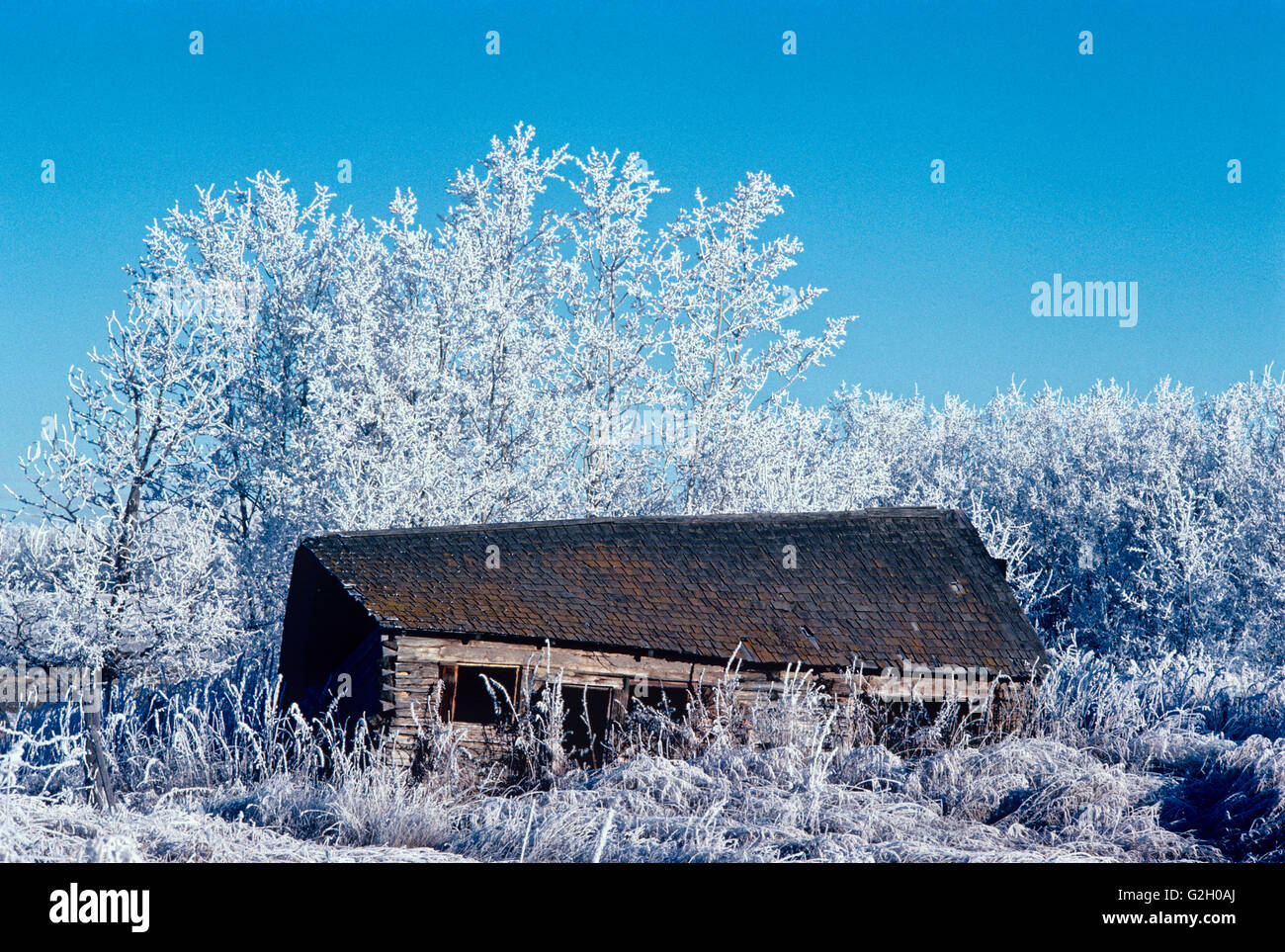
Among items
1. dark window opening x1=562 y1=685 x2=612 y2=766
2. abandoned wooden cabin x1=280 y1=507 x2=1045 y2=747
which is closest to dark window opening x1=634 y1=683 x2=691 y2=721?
abandoned wooden cabin x1=280 y1=507 x2=1045 y2=747

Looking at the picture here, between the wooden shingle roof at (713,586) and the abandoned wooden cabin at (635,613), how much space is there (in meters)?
0.03

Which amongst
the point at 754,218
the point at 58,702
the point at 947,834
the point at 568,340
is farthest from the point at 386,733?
the point at 754,218

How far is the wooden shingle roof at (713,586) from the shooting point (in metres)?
12.5

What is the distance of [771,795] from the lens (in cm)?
866

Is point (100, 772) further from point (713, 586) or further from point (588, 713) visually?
point (713, 586)

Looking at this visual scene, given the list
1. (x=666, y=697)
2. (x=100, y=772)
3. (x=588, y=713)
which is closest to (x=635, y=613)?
(x=666, y=697)

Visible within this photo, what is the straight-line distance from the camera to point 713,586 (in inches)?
551

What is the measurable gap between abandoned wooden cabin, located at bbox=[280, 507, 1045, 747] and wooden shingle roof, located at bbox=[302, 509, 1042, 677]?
0.09 feet

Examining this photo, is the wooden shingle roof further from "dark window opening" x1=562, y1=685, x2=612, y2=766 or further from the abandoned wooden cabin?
"dark window opening" x1=562, y1=685, x2=612, y2=766

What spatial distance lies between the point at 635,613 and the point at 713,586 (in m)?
1.42

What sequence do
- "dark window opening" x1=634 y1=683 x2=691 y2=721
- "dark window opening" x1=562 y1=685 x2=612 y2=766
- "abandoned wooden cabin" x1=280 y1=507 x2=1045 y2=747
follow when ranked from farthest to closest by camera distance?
"dark window opening" x1=634 y1=683 x2=691 y2=721 < "dark window opening" x1=562 y1=685 x2=612 y2=766 < "abandoned wooden cabin" x1=280 y1=507 x2=1045 y2=747

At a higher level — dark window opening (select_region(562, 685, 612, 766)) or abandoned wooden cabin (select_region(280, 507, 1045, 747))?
abandoned wooden cabin (select_region(280, 507, 1045, 747))

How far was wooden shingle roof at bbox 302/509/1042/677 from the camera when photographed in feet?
41.0
